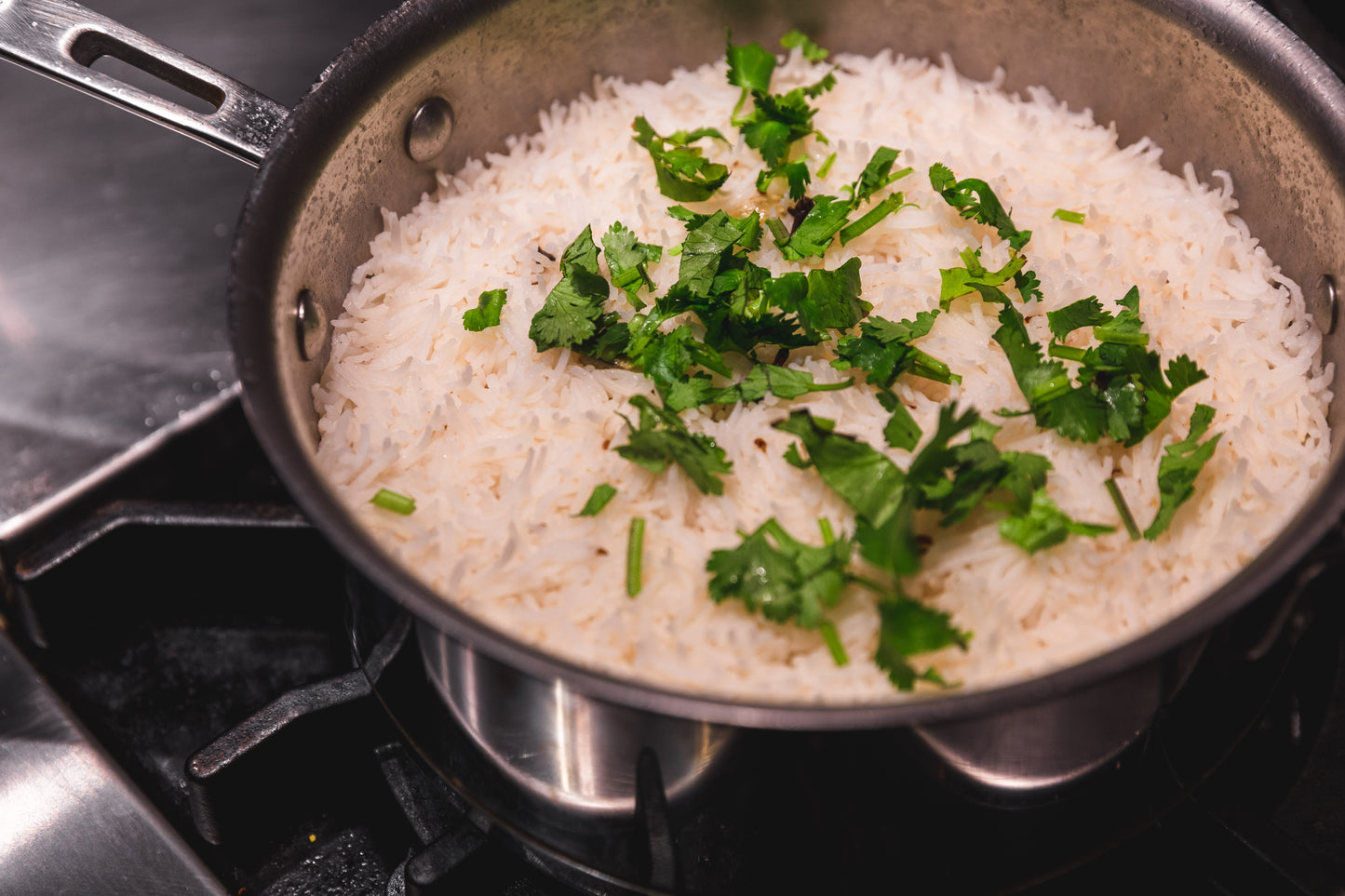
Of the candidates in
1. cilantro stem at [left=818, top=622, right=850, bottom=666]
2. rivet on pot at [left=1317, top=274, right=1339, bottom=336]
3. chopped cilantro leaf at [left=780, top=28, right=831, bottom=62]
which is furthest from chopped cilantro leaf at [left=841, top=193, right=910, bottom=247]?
cilantro stem at [left=818, top=622, right=850, bottom=666]

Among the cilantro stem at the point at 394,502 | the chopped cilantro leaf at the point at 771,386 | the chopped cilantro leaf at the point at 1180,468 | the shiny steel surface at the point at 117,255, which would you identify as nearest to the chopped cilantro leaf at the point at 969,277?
the chopped cilantro leaf at the point at 771,386

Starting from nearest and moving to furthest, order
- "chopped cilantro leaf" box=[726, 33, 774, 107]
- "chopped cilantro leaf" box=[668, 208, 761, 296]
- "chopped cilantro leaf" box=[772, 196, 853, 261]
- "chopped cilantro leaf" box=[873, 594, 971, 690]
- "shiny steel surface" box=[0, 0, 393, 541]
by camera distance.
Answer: "chopped cilantro leaf" box=[873, 594, 971, 690]
"chopped cilantro leaf" box=[668, 208, 761, 296]
"chopped cilantro leaf" box=[772, 196, 853, 261]
"chopped cilantro leaf" box=[726, 33, 774, 107]
"shiny steel surface" box=[0, 0, 393, 541]

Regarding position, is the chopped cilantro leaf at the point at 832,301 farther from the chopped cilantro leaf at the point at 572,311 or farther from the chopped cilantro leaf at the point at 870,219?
the chopped cilantro leaf at the point at 572,311

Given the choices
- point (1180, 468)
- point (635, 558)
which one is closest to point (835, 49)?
point (1180, 468)

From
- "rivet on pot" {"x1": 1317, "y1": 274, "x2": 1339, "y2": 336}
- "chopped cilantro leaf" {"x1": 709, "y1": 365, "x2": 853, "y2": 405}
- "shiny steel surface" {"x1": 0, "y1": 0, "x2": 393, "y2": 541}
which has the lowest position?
"shiny steel surface" {"x1": 0, "y1": 0, "x2": 393, "y2": 541}

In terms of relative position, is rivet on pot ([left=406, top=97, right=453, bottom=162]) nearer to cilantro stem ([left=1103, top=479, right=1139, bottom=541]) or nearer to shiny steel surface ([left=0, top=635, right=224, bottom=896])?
shiny steel surface ([left=0, top=635, right=224, bottom=896])

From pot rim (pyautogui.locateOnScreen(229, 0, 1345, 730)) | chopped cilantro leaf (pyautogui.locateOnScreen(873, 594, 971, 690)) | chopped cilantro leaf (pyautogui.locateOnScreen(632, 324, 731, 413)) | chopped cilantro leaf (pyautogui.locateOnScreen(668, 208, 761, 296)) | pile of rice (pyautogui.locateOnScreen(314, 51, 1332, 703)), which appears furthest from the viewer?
chopped cilantro leaf (pyautogui.locateOnScreen(668, 208, 761, 296))

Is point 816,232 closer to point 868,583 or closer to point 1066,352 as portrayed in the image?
point 1066,352
